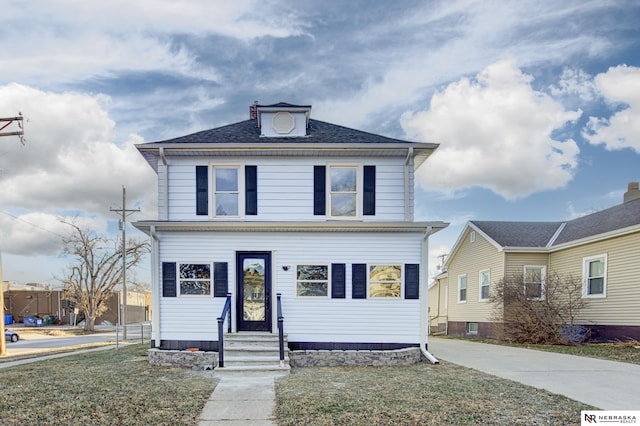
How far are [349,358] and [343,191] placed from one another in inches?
171

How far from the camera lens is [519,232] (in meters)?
18.4

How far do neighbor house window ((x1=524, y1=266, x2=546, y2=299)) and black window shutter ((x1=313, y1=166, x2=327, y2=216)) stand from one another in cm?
922

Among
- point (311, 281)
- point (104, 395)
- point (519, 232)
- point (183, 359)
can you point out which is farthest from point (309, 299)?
point (519, 232)

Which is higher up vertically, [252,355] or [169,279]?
[169,279]

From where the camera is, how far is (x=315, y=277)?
10.8 meters

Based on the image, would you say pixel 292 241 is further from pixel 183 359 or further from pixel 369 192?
pixel 183 359

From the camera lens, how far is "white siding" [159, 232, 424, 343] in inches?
419

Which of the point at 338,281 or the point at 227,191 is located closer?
the point at 338,281

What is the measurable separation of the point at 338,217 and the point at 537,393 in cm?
610

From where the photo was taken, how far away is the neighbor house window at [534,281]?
15523 mm

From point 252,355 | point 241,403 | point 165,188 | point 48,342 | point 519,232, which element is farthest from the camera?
point 48,342

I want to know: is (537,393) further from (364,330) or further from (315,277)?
(315,277)

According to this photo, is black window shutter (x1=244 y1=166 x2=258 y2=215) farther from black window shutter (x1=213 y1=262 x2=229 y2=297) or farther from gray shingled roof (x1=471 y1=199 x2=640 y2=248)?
gray shingled roof (x1=471 y1=199 x2=640 y2=248)

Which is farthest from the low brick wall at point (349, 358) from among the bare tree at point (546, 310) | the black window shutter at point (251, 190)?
the bare tree at point (546, 310)
